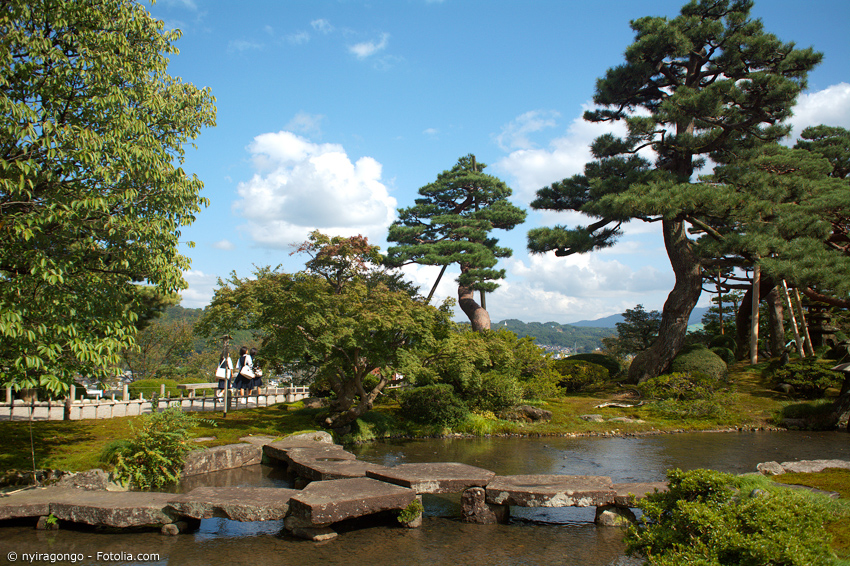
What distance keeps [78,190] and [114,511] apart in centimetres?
434

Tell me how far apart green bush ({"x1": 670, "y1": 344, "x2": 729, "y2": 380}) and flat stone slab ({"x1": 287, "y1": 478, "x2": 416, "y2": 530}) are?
58.9ft

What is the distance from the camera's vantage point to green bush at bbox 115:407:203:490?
838 cm

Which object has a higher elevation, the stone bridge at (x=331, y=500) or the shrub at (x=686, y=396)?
the stone bridge at (x=331, y=500)

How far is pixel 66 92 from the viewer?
7.18 metres

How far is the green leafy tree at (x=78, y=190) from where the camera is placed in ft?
21.4

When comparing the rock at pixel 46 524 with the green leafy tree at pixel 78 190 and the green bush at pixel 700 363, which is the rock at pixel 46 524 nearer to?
the green leafy tree at pixel 78 190

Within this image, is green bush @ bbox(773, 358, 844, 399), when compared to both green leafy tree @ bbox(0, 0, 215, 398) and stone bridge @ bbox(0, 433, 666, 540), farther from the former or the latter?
green leafy tree @ bbox(0, 0, 215, 398)

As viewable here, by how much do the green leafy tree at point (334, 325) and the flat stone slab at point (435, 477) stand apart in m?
5.41

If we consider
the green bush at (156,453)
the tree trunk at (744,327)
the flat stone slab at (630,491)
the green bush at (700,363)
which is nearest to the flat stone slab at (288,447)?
the green bush at (156,453)

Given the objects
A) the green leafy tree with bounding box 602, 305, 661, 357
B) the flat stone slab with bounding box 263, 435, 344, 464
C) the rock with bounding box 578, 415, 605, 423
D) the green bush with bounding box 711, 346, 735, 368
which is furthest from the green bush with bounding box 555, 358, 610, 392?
the flat stone slab with bounding box 263, 435, 344, 464

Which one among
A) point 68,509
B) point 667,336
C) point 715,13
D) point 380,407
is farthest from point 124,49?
point 715,13

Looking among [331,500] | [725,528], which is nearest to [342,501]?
[331,500]

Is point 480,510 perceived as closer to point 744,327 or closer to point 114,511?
point 114,511

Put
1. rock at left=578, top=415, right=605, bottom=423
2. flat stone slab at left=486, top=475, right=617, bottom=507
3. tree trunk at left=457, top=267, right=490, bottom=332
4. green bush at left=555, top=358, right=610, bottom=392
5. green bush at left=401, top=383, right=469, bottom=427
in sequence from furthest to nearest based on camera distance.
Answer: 1. tree trunk at left=457, top=267, right=490, bottom=332
2. green bush at left=555, top=358, right=610, bottom=392
3. rock at left=578, top=415, right=605, bottom=423
4. green bush at left=401, top=383, right=469, bottom=427
5. flat stone slab at left=486, top=475, right=617, bottom=507
